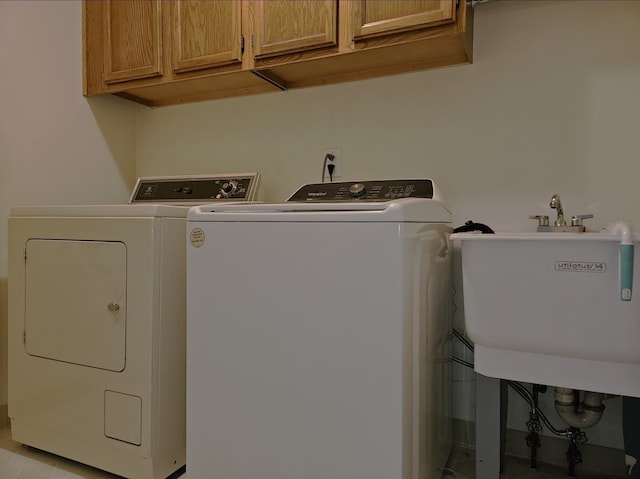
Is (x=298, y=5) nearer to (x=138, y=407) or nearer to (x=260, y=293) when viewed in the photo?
(x=260, y=293)

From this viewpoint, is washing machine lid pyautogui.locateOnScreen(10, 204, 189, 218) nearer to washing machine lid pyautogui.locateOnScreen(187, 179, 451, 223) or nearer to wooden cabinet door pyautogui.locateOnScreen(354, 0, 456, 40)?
washing machine lid pyautogui.locateOnScreen(187, 179, 451, 223)

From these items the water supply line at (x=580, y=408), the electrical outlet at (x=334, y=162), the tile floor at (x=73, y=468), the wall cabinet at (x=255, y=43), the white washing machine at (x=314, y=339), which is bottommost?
the tile floor at (x=73, y=468)

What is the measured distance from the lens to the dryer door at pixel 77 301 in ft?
4.88

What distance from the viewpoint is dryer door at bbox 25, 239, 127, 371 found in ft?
4.88

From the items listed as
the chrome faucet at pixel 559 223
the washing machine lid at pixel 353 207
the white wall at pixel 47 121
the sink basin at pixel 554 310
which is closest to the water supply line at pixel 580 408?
the sink basin at pixel 554 310

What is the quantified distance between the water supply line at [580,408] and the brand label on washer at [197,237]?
→ 48.4 inches

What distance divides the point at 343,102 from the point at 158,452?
1.56m

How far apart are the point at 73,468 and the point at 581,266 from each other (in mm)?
1819

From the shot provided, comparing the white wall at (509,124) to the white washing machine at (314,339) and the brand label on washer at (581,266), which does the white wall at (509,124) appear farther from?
the brand label on washer at (581,266)

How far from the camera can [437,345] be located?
1425mm

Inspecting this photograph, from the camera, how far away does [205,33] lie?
187cm

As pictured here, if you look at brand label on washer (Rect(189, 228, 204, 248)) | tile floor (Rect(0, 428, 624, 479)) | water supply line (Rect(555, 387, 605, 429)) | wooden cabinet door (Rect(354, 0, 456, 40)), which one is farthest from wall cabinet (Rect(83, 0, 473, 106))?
tile floor (Rect(0, 428, 624, 479))

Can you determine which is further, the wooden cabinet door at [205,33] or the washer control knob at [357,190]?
the wooden cabinet door at [205,33]

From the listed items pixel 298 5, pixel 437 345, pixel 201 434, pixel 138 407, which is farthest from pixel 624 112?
pixel 138 407
